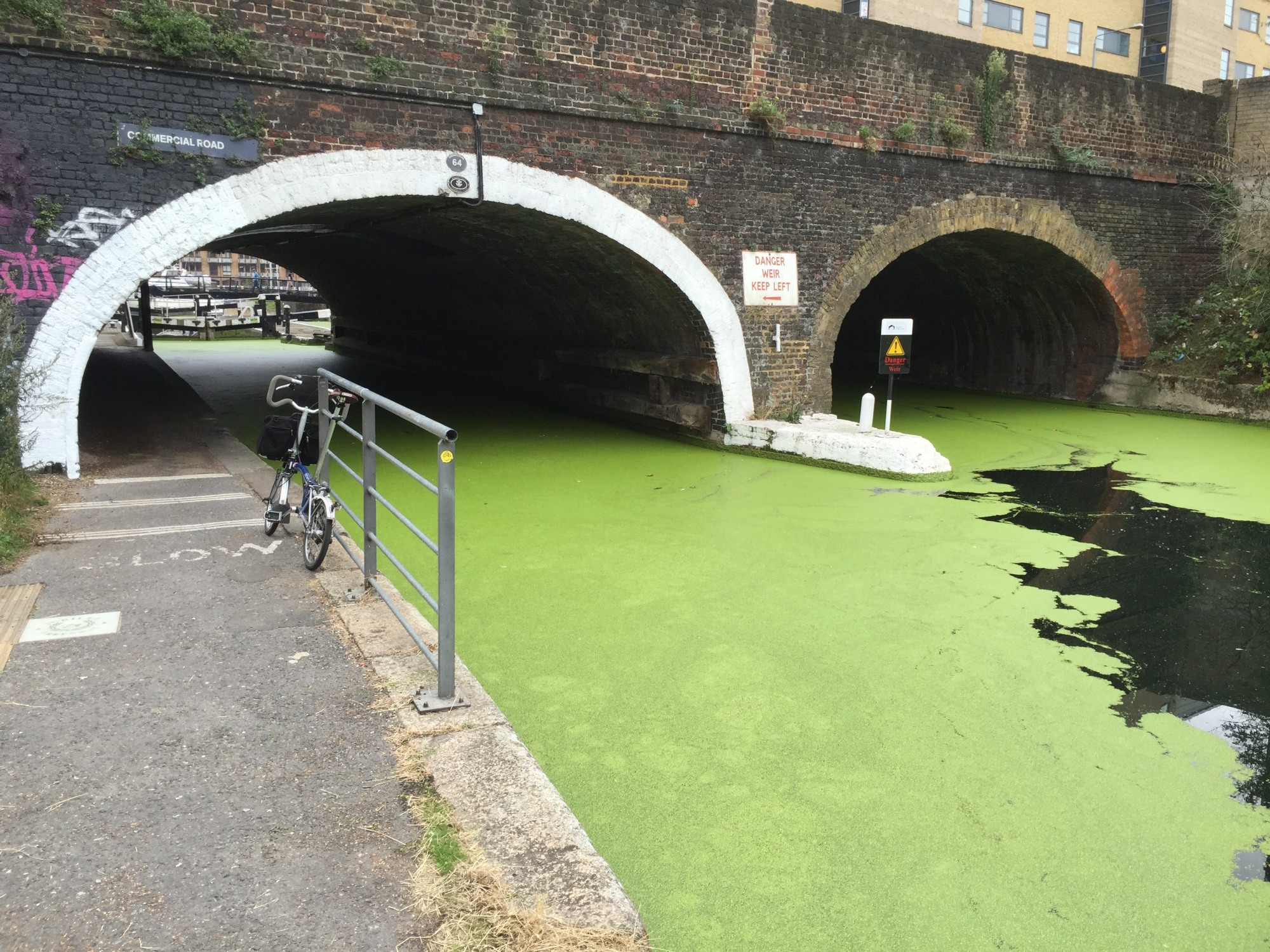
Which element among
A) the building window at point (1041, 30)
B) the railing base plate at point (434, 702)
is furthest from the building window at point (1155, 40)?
the railing base plate at point (434, 702)

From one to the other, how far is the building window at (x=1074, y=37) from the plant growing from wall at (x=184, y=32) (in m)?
34.2

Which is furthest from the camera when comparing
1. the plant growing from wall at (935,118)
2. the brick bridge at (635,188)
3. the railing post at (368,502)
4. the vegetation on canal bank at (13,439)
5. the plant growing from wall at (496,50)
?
the plant growing from wall at (935,118)

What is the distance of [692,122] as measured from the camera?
31.1 feet

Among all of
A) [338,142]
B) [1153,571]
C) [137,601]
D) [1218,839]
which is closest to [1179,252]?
[1153,571]

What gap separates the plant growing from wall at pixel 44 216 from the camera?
6.85 meters

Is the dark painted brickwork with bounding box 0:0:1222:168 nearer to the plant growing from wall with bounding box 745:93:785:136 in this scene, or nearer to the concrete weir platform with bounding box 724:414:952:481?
the plant growing from wall with bounding box 745:93:785:136

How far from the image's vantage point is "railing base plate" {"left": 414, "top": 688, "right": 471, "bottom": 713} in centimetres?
321

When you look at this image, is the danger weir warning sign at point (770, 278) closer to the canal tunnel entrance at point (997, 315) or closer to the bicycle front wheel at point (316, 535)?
the canal tunnel entrance at point (997, 315)

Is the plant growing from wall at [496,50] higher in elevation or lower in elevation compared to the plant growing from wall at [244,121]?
higher

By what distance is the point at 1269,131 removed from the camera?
44.5ft

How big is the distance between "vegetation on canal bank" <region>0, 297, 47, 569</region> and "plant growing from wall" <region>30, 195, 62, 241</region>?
0.55 m

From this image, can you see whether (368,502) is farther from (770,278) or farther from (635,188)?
(770,278)

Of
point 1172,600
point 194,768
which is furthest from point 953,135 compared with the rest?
point 194,768

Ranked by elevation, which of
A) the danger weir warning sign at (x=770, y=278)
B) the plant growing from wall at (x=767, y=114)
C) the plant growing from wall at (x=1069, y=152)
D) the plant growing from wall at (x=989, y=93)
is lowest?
the danger weir warning sign at (x=770, y=278)
